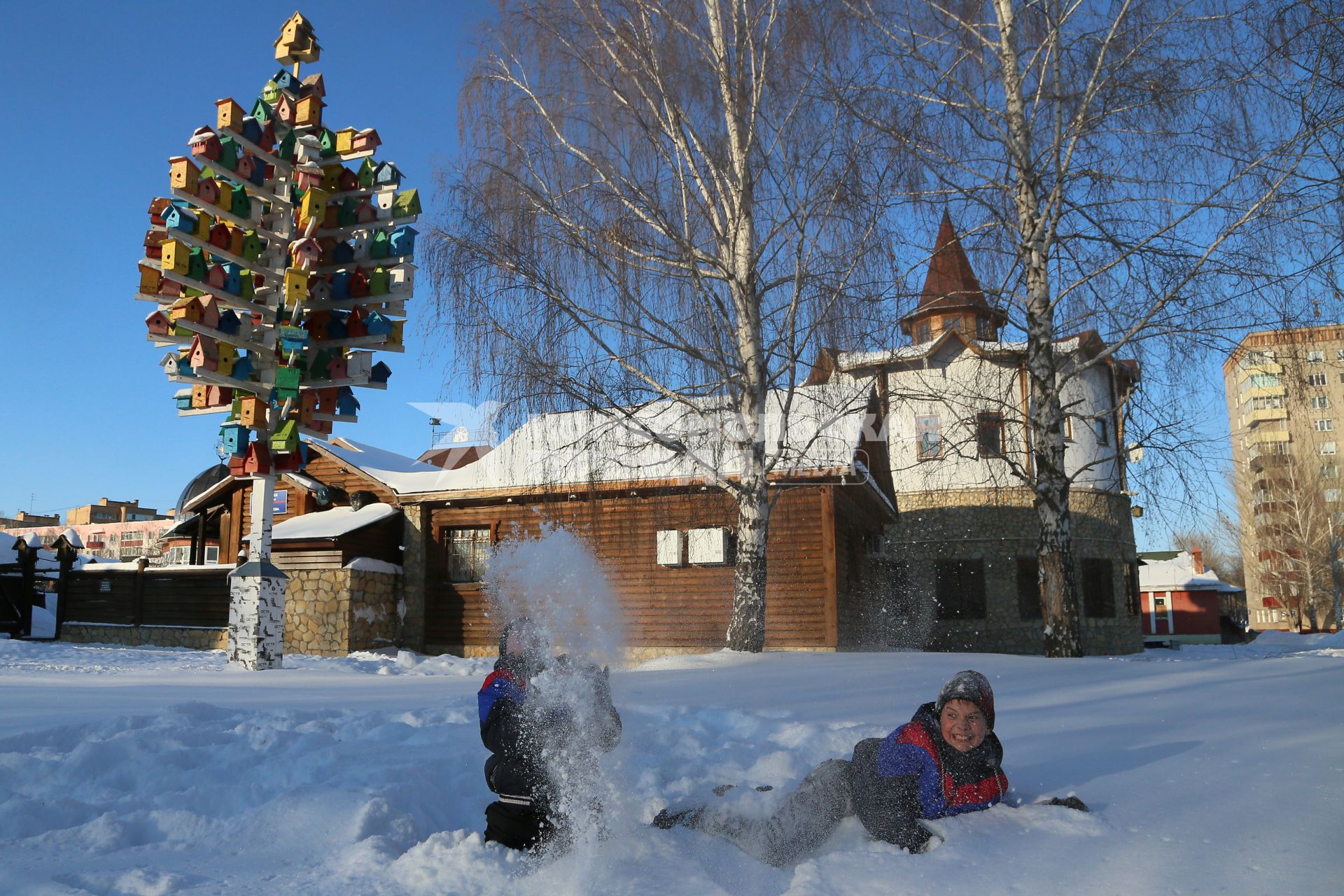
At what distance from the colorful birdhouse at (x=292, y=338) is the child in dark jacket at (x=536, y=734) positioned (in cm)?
824

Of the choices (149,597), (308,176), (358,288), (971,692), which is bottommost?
(149,597)

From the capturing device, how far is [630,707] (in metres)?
6.39

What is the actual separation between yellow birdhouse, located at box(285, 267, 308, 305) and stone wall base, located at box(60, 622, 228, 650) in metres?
10.9

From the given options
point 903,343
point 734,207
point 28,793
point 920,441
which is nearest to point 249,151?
point 734,207

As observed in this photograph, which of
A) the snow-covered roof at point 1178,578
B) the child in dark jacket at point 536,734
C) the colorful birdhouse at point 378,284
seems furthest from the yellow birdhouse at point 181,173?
the snow-covered roof at point 1178,578

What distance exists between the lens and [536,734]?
11.8ft

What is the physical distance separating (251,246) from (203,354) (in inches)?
63.5

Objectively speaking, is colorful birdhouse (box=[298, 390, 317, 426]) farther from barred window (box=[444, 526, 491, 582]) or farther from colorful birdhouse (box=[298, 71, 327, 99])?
barred window (box=[444, 526, 491, 582])

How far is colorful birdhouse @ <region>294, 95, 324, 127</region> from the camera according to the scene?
11.6 m

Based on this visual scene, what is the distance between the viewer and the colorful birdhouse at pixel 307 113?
1162 cm

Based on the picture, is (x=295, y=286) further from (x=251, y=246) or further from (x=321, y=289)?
(x=251, y=246)

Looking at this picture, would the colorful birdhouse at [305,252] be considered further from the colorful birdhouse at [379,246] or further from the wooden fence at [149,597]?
the wooden fence at [149,597]

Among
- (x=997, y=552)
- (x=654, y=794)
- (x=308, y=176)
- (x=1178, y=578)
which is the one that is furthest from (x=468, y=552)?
(x=1178, y=578)

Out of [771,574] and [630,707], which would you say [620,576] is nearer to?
[771,574]
